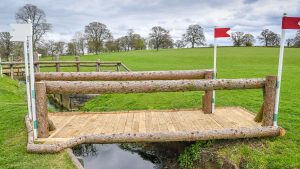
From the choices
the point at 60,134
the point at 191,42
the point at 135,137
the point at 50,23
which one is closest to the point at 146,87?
the point at 135,137

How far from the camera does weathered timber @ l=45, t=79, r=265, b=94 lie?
15.9 ft

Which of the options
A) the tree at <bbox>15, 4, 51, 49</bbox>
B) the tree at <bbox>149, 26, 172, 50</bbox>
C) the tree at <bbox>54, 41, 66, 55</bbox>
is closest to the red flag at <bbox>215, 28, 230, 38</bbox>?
the tree at <bbox>15, 4, 51, 49</bbox>

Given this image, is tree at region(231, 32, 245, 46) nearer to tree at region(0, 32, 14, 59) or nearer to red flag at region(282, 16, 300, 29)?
tree at region(0, 32, 14, 59)

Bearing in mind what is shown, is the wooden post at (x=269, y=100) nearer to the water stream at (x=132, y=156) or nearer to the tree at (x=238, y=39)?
the water stream at (x=132, y=156)

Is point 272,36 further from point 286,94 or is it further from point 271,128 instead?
point 271,128

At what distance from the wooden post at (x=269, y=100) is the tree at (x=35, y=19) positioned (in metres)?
39.5

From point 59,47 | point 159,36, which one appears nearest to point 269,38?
point 159,36

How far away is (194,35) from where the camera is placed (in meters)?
62.8

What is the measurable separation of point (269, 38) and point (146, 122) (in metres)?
61.1

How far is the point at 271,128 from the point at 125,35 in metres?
65.5

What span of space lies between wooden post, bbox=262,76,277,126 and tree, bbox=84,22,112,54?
49548 millimetres

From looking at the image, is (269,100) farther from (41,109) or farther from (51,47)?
(51,47)

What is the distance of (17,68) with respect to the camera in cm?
2145

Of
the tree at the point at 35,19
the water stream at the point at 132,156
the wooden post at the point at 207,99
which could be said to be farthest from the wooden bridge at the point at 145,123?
the tree at the point at 35,19
